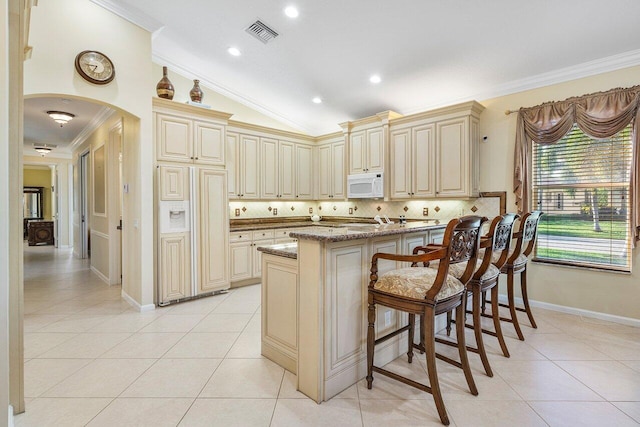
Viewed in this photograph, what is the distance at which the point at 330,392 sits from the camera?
1962 millimetres

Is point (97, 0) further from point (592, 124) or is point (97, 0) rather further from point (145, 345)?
point (592, 124)

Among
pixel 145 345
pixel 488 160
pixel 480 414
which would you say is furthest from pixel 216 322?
pixel 488 160

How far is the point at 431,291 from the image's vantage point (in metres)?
1.78

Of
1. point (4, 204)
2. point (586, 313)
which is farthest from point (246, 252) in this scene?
point (586, 313)

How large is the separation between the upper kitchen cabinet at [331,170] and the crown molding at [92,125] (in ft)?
11.2

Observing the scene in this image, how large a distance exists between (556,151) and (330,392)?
12.0 ft

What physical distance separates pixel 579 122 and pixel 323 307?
351 centimetres

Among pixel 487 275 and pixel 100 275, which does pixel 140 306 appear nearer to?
pixel 100 275

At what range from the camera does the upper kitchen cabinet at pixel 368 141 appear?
474 centimetres

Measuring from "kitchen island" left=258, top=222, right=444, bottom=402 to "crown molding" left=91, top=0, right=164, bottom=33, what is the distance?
10.7 feet

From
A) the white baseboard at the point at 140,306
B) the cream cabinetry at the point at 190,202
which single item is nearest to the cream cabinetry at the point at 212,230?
the cream cabinetry at the point at 190,202

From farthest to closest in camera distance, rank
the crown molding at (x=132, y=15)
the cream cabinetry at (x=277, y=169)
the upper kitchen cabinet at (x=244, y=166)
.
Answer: the cream cabinetry at (x=277, y=169) → the upper kitchen cabinet at (x=244, y=166) → the crown molding at (x=132, y=15)

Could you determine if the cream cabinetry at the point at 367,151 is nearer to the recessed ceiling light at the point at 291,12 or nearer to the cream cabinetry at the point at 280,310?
the recessed ceiling light at the point at 291,12

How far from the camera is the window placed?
3209 mm
